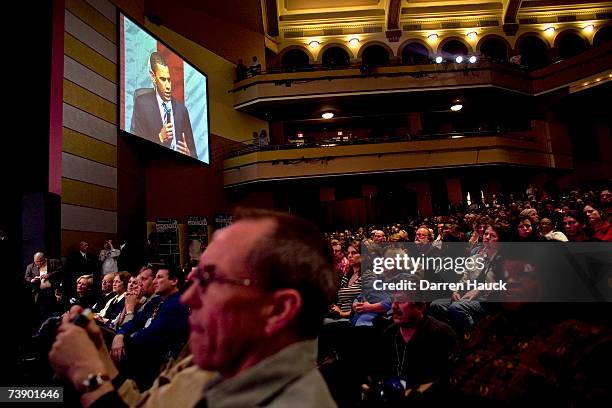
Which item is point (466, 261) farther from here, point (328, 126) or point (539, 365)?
point (328, 126)

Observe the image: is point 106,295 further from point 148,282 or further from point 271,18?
point 271,18

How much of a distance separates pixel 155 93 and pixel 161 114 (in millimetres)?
408

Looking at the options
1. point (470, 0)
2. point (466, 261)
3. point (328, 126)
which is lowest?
point (466, 261)

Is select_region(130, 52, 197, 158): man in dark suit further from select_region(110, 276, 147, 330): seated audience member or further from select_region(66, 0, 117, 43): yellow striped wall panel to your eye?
select_region(110, 276, 147, 330): seated audience member

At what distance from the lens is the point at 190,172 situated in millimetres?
11203

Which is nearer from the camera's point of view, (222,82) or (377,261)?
(377,261)

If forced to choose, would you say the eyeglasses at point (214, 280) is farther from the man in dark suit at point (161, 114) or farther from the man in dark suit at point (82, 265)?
the man in dark suit at point (161, 114)

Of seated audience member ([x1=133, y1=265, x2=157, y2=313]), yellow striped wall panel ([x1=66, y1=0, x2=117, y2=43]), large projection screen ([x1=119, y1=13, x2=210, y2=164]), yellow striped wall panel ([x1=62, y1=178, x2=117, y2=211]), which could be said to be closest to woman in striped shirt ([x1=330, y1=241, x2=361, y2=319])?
seated audience member ([x1=133, y1=265, x2=157, y2=313])

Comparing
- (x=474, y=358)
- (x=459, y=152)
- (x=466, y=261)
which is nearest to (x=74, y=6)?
(x=466, y=261)

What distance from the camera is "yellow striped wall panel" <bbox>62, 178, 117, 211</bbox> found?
7.25 meters

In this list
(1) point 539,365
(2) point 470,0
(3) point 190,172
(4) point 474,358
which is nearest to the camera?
(1) point 539,365

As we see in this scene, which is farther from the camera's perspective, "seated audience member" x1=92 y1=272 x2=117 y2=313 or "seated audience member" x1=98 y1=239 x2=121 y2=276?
"seated audience member" x1=98 y1=239 x2=121 y2=276

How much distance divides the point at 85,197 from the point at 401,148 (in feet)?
25.6

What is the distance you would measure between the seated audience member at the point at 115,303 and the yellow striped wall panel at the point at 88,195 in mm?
3722
